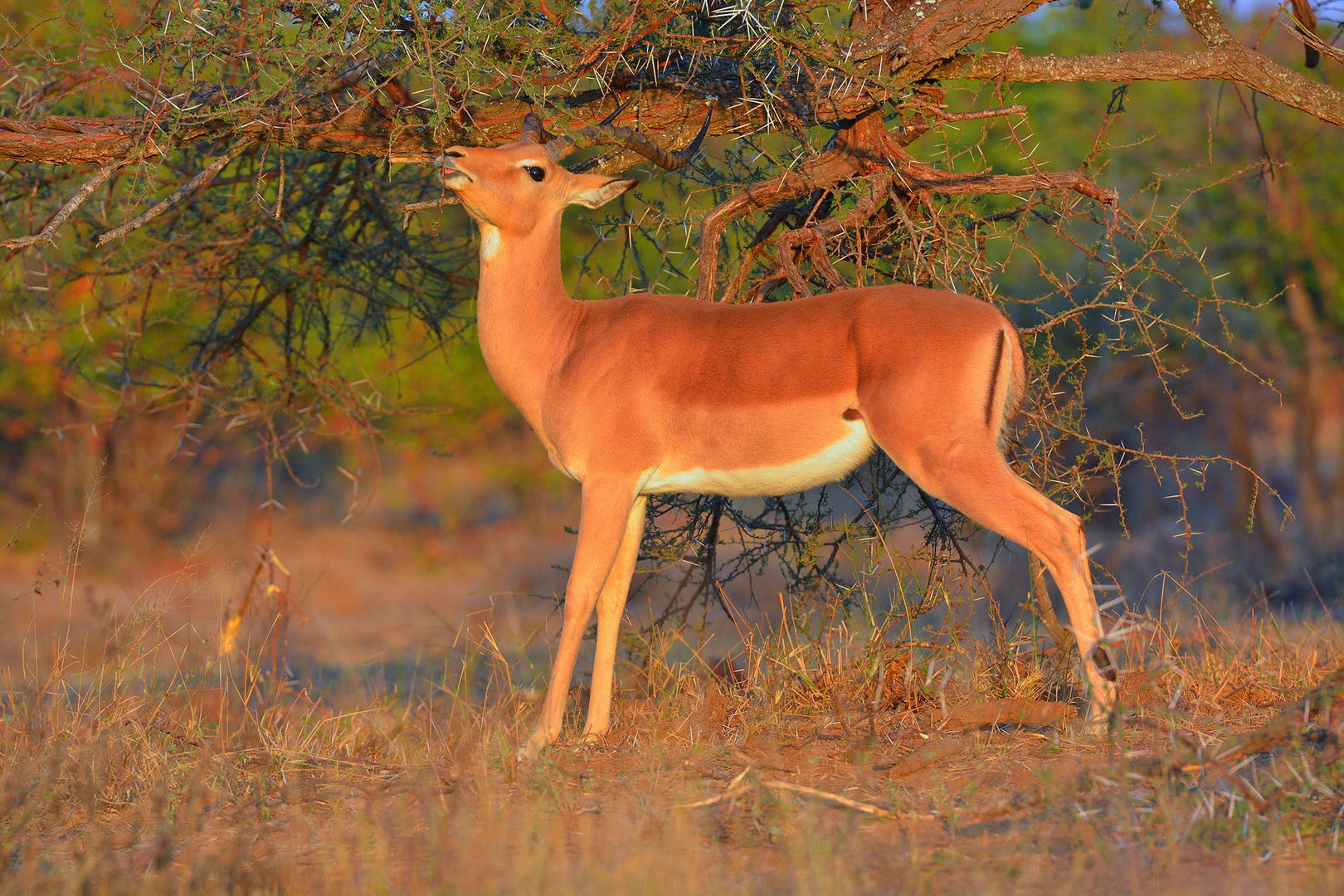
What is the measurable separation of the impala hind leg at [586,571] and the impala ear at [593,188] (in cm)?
128

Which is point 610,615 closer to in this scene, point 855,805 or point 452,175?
point 855,805

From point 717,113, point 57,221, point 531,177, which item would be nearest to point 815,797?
point 531,177

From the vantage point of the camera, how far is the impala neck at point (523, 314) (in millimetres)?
5789

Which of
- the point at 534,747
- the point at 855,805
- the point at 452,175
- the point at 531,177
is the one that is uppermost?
the point at 531,177

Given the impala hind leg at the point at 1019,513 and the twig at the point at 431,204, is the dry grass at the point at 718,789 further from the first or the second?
the twig at the point at 431,204

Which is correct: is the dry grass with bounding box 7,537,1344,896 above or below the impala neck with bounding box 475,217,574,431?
below

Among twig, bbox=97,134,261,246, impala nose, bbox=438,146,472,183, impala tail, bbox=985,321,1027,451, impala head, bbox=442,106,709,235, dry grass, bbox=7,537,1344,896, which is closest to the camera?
dry grass, bbox=7,537,1344,896

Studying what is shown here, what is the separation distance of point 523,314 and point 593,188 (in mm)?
626

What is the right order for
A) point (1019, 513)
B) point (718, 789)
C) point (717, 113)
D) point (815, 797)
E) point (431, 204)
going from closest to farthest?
1. point (815, 797)
2. point (718, 789)
3. point (1019, 513)
4. point (431, 204)
5. point (717, 113)

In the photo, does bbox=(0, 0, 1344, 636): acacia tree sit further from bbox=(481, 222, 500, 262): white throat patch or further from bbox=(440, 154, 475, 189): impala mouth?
bbox=(481, 222, 500, 262): white throat patch

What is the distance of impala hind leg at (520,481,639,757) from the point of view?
5.41 metres

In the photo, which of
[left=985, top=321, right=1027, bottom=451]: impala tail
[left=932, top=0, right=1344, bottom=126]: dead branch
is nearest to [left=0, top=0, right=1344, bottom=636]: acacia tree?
[left=932, top=0, right=1344, bottom=126]: dead branch

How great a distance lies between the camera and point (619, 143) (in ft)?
18.3

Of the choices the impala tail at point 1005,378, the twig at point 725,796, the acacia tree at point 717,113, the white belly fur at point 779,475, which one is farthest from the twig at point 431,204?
the twig at point 725,796
